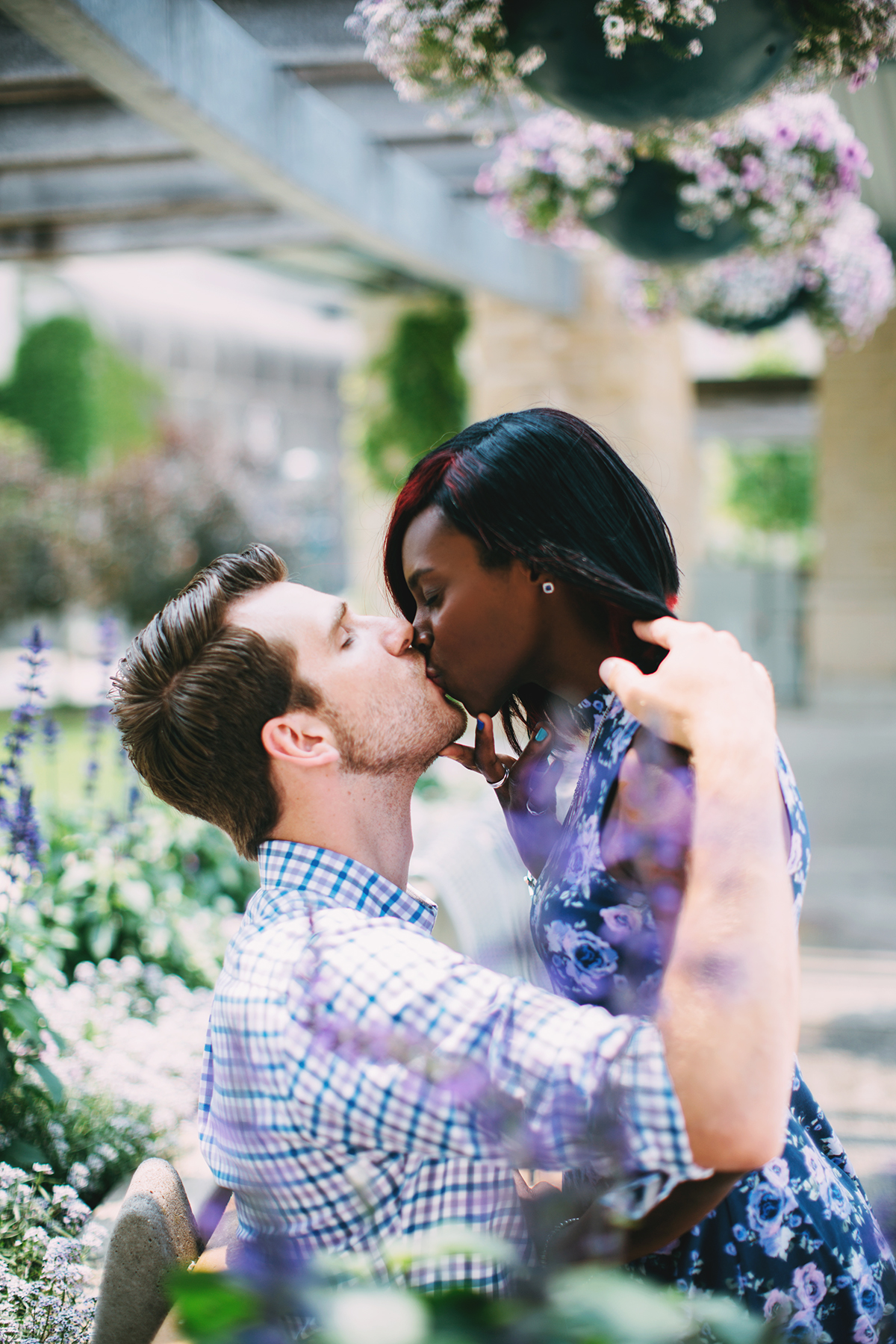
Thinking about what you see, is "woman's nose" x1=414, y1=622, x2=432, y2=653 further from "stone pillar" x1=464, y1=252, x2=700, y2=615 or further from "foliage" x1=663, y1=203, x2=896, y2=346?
"stone pillar" x1=464, y1=252, x2=700, y2=615

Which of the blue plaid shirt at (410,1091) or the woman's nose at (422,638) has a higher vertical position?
the woman's nose at (422,638)

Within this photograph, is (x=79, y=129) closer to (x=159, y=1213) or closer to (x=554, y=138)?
(x=554, y=138)

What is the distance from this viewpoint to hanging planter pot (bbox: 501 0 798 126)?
5.74 ft

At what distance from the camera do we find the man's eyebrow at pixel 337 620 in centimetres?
156

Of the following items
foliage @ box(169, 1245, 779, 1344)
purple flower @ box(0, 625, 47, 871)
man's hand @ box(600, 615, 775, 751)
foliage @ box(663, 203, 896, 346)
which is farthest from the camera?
foliage @ box(663, 203, 896, 346)

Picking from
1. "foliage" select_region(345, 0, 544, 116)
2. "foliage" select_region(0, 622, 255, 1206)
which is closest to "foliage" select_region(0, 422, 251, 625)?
"foliage" select_region(0, 622, 255, 1206)

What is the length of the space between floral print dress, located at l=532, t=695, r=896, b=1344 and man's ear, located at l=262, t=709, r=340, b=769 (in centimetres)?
34

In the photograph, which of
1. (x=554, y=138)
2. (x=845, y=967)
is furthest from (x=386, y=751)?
(x=845, y=967)

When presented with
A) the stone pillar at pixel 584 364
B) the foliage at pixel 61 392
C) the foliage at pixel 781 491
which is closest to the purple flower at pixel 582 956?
the stone pillar at pixel 584 364

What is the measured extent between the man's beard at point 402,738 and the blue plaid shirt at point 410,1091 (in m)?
0.27

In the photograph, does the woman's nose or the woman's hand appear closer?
the woman's nose

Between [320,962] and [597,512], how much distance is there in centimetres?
67

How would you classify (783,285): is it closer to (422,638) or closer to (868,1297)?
(422,638)

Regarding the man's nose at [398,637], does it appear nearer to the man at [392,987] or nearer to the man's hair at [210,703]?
the man at [392,987]
